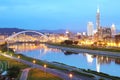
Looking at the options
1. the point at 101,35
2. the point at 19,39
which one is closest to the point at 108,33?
the point at 101,35

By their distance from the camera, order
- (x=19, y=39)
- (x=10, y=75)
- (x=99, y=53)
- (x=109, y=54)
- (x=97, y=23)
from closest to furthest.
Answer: (x=10, y=75) → (x=109, y=54) → (x=99, y=53) → (x=97, y=23) → (x=19, y=39)

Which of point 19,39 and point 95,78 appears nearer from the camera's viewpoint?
point 95,78

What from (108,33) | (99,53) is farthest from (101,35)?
(99,53)

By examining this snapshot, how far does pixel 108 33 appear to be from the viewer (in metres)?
127

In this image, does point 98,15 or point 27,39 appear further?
point 27,39

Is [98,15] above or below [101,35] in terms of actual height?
above

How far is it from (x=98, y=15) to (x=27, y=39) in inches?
2247

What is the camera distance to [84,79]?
69.3 feet

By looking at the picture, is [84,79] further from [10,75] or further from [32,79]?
[10,75]

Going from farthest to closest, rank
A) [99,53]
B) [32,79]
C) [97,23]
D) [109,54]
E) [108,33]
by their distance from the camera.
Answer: [108,33]
[97,23]
[99,53]
[109,54]
[32,79]

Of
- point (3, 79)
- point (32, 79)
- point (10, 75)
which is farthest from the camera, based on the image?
point (32, 79)

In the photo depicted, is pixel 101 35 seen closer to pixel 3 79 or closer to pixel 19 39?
pixel 19 39

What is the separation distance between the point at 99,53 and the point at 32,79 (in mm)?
42386

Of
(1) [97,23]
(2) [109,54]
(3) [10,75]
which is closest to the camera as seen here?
(3) [10,75]
